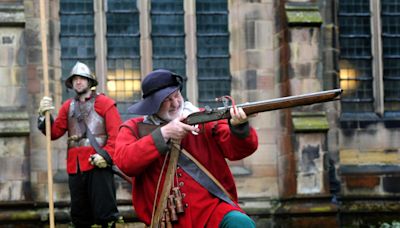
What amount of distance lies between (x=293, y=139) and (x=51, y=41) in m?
3.51

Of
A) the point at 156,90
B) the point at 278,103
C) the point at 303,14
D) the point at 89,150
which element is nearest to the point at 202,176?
the point at 156,90

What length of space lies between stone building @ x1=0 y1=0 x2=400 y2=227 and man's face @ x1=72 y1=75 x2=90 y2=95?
3259 millimetres

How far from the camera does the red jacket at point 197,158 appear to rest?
17.7 feet

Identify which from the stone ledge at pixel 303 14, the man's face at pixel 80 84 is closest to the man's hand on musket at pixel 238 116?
the man's face at pixel 80 84

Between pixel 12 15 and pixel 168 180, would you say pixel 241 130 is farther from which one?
pixel 12 15

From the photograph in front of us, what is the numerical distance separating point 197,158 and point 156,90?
1.56ft

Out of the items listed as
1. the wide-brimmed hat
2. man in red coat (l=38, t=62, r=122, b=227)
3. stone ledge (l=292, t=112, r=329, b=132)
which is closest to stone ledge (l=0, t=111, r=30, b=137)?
man in red coat (l=38, t=62, r=122, b=227)

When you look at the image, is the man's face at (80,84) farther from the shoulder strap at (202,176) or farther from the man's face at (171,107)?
the shoulder strap at (202,176)

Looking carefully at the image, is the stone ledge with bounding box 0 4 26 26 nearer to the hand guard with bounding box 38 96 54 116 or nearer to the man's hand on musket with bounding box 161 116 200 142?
the hand guard with bounding box 38 96 54 116

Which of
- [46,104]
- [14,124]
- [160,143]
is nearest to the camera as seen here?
[160,143]

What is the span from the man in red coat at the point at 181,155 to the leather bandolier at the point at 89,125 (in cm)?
300

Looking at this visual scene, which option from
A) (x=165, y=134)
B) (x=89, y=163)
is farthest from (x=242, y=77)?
(x=165, y=134)

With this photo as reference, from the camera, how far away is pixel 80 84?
8609 millimetres

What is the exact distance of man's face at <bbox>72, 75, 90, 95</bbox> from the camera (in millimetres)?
8594
